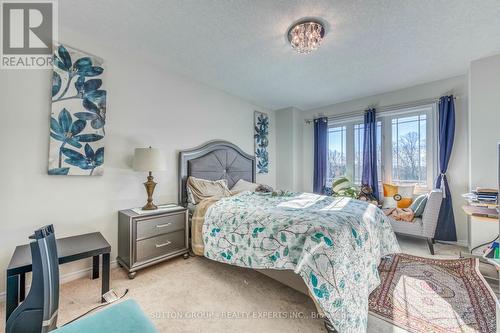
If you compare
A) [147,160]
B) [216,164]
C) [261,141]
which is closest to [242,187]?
[216,164]

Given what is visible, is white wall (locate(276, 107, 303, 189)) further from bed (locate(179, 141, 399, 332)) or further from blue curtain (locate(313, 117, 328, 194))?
bed (locate(179, 141, 399, 332))

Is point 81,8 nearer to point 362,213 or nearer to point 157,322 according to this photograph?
point 157,322

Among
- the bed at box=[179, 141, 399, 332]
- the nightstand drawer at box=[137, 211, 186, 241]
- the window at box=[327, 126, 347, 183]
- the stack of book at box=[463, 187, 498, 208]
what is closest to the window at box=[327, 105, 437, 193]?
the window at box=[327, 126, 347, 183]

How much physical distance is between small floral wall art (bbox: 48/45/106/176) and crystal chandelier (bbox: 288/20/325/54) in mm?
2112

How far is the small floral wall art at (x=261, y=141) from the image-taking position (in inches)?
174

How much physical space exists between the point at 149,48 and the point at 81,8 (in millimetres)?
667

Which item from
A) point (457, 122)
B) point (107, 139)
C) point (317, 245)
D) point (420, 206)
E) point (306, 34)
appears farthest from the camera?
point (457, 122)

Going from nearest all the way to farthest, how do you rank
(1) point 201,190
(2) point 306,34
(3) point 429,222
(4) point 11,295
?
(4) point 11,295
(2) point 306,34
(3) point 429,222
(1) point 201,190

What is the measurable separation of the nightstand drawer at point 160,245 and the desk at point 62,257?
365 mm

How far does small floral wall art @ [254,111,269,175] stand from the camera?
14.5 feet

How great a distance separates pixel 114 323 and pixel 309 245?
3.94ft

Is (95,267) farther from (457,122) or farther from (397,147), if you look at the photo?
(457,122)

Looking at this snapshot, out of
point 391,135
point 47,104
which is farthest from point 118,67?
point 391,135

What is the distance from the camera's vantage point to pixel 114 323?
91 cm
